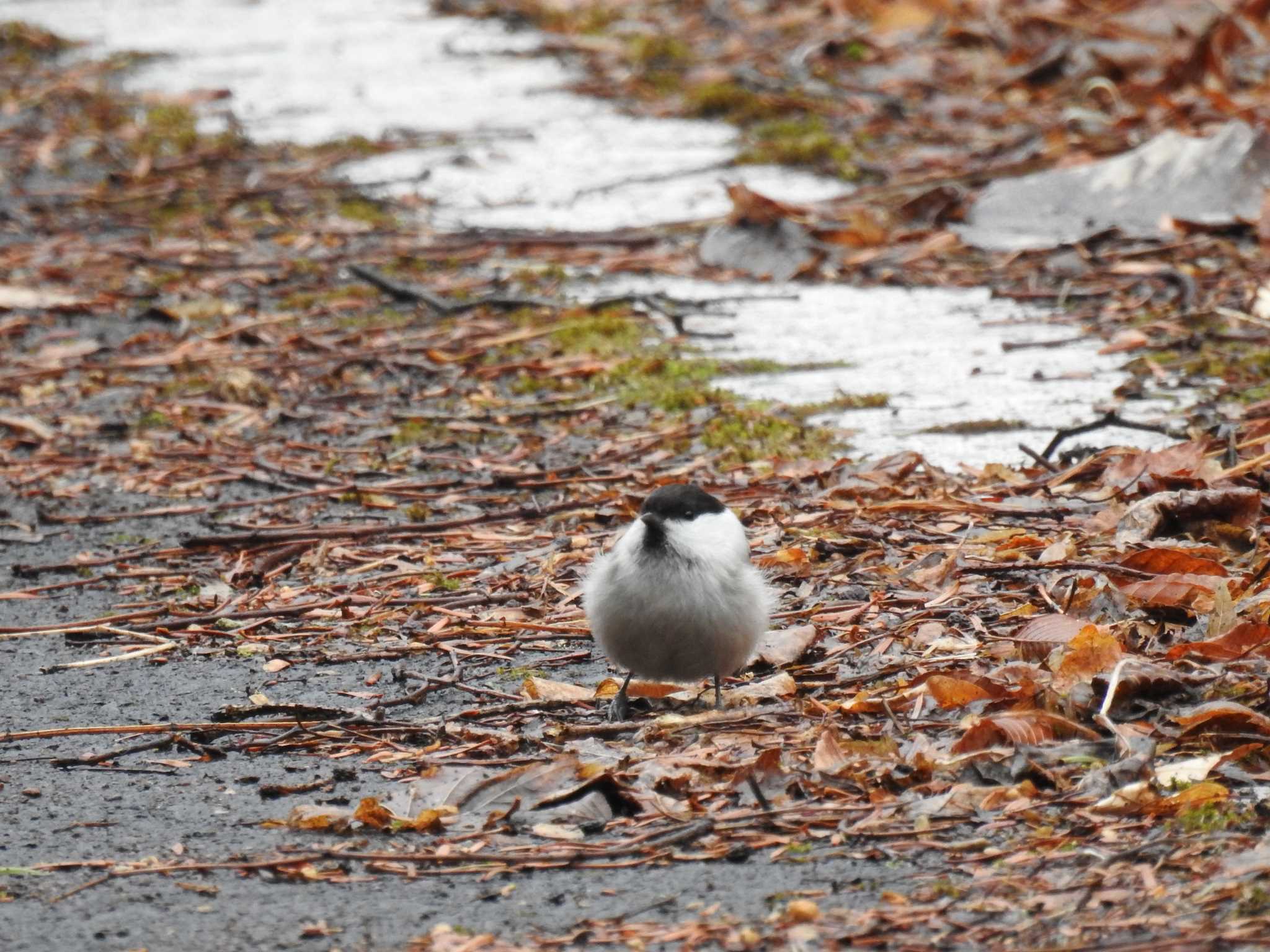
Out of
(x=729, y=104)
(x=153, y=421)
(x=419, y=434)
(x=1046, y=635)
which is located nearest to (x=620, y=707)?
(x=1046, y=635)

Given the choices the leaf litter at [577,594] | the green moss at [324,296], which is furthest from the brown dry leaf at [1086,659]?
the green moss at [324,296]

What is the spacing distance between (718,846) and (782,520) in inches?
69.7

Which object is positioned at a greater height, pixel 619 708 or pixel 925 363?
pixel 925 363

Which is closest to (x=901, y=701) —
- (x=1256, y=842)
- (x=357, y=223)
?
(x=1256, y=842)

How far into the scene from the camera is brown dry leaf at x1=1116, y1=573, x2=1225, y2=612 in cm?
338

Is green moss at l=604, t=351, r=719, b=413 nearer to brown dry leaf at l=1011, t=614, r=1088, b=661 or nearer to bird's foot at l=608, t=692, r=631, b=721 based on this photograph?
bird's foot at l=608, t=692, r=631, b=721

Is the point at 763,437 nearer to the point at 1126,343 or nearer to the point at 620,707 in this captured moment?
the point at 1126,343

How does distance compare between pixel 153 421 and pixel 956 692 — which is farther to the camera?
pixel 153 421

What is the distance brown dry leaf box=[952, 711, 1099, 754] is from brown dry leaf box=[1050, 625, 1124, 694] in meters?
0.15

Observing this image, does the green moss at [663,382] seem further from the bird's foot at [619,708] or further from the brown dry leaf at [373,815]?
the brown dry leaf at [373,815]

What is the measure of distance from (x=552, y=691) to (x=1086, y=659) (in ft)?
3.64

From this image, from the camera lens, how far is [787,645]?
3617 millimetres

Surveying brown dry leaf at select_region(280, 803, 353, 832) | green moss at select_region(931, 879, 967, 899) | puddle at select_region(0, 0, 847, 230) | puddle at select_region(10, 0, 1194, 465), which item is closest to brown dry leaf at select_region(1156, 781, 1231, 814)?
green moss at select_region(931, 879, 967, 899)

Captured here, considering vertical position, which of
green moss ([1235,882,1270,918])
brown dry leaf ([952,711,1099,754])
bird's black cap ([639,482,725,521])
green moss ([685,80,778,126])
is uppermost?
green moss ([685,80,778,126])
